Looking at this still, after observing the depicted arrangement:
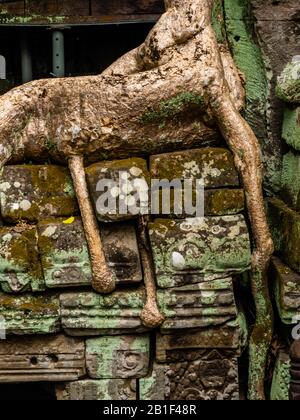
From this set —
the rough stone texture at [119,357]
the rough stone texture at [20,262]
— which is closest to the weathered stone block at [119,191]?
the rough stone texture at [20,262]

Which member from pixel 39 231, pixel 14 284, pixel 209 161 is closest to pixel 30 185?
pixel 39 231

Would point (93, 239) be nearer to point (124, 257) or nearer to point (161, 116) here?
point (124, 257)

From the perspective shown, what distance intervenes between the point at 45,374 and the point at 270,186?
1727 mm

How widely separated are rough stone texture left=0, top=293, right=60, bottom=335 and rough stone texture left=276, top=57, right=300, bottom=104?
1.72m

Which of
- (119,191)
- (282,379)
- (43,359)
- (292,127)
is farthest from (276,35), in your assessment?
(43,359)

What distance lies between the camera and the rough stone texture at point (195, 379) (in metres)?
4.57

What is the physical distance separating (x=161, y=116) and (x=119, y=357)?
1.33m

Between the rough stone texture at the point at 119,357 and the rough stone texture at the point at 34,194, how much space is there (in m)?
0.74

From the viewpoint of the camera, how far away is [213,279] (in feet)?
14.8

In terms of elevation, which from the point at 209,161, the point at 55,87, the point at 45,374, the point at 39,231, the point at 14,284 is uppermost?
the point at 55,87

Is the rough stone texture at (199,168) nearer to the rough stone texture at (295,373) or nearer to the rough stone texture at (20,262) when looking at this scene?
the rough stone texture at (20,262)

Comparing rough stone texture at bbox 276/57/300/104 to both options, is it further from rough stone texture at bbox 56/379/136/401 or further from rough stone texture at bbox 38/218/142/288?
rough stone texture at bbox 56/379/136/401

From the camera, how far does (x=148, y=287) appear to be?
4.51 meters

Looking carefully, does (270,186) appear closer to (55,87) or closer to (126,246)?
(126,246)
